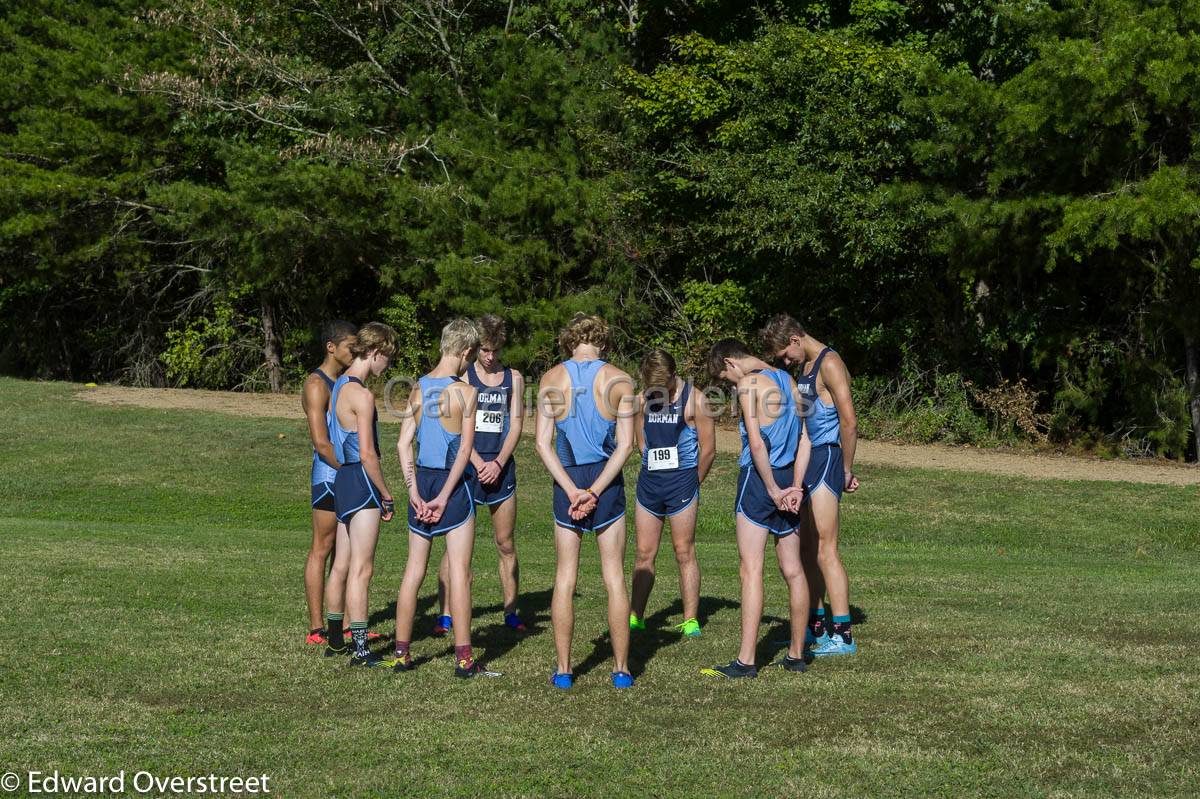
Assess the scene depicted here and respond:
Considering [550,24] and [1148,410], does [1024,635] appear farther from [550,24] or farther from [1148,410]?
[550,24]

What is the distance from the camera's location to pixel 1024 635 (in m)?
8.16

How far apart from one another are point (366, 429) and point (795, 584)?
257 cm

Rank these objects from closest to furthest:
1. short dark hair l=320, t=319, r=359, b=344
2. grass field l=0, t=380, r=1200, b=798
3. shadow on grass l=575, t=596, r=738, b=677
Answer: grass field l=0, t=380, r=1200, b=798 → shadow on grass l=575, t=596, r=738, b=677 → short dark hair l=320, t=319, r=359, b=344

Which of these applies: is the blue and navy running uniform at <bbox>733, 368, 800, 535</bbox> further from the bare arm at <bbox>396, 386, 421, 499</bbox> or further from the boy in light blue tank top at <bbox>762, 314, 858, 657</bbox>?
the bare arm at <bbox>396, 386, 421, 499</bbox>

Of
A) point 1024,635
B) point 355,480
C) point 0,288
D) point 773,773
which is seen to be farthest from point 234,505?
point 0,288

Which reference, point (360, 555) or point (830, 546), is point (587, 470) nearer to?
point (360, 555)

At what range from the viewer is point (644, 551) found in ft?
27.7

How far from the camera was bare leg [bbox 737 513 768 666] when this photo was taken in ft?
23.4

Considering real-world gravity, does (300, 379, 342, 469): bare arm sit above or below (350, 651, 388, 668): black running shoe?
above

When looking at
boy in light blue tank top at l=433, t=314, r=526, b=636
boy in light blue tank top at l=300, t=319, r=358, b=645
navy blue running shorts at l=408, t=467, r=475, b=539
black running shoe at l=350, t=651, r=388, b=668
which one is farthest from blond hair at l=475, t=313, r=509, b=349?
black running shoe at l=350, t=651, r=388, b=668

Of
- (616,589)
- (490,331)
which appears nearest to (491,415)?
(490,331)

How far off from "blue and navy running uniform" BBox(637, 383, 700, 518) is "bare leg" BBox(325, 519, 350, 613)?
6.19 feet

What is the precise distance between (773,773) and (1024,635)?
3.32m


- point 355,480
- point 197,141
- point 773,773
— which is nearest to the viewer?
point 773,773
